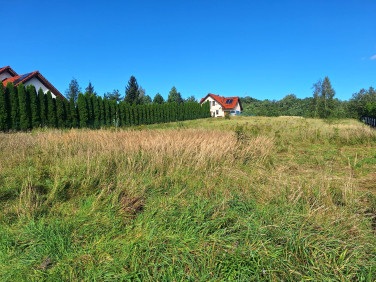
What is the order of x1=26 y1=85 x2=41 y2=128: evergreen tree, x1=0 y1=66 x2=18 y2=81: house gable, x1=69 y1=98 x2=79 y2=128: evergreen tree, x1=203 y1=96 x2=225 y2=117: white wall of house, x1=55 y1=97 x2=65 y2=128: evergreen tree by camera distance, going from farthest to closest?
x1=203 y1=96 x2=225 y2=117: white wall of house → x1=0 y1=66 x2=18 y2=81: house gable → x1=69 y1=98 x2=79 y2=128: evergreen tree → x1=55 y1=97 x2=65 y2=128: evergreen tree → x1=26 y1=85 x2=41 y2=128: evergreen tree

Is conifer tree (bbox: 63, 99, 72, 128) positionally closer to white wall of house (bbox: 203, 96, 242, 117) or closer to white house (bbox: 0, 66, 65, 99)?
white house (bbox: 0, 66, 65, 99)

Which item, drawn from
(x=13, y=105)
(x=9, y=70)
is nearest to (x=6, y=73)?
(x=9, y=70)

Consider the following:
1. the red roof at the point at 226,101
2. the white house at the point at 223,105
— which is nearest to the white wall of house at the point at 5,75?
the white house at the point at 223,105

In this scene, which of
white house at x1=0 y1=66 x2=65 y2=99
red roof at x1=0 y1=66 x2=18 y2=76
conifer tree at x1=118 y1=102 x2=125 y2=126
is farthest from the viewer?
conifer tree at x1=118 y1=102 x2=125 y2=126

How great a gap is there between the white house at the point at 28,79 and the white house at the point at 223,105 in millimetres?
38930

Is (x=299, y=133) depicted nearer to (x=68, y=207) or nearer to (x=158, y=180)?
(x=158, y=180)

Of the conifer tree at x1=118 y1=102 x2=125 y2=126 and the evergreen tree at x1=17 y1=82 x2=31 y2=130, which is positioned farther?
the conifer tree at x1=118 y1=102 x2=125 y2=126

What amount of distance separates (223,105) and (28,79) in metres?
41.6

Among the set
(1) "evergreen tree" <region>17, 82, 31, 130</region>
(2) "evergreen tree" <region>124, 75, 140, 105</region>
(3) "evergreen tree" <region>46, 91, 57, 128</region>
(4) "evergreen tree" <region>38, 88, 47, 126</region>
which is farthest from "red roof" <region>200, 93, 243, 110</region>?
(1) "evergreen tree" <region>17, 82, 31, 130</region>

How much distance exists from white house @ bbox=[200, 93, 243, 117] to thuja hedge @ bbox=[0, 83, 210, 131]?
29820 millimetres

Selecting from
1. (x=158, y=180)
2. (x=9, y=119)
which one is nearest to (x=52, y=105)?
(x=9, y=119)

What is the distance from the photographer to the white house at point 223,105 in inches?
2039

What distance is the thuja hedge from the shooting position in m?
13.6

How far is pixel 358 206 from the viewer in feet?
8.17
